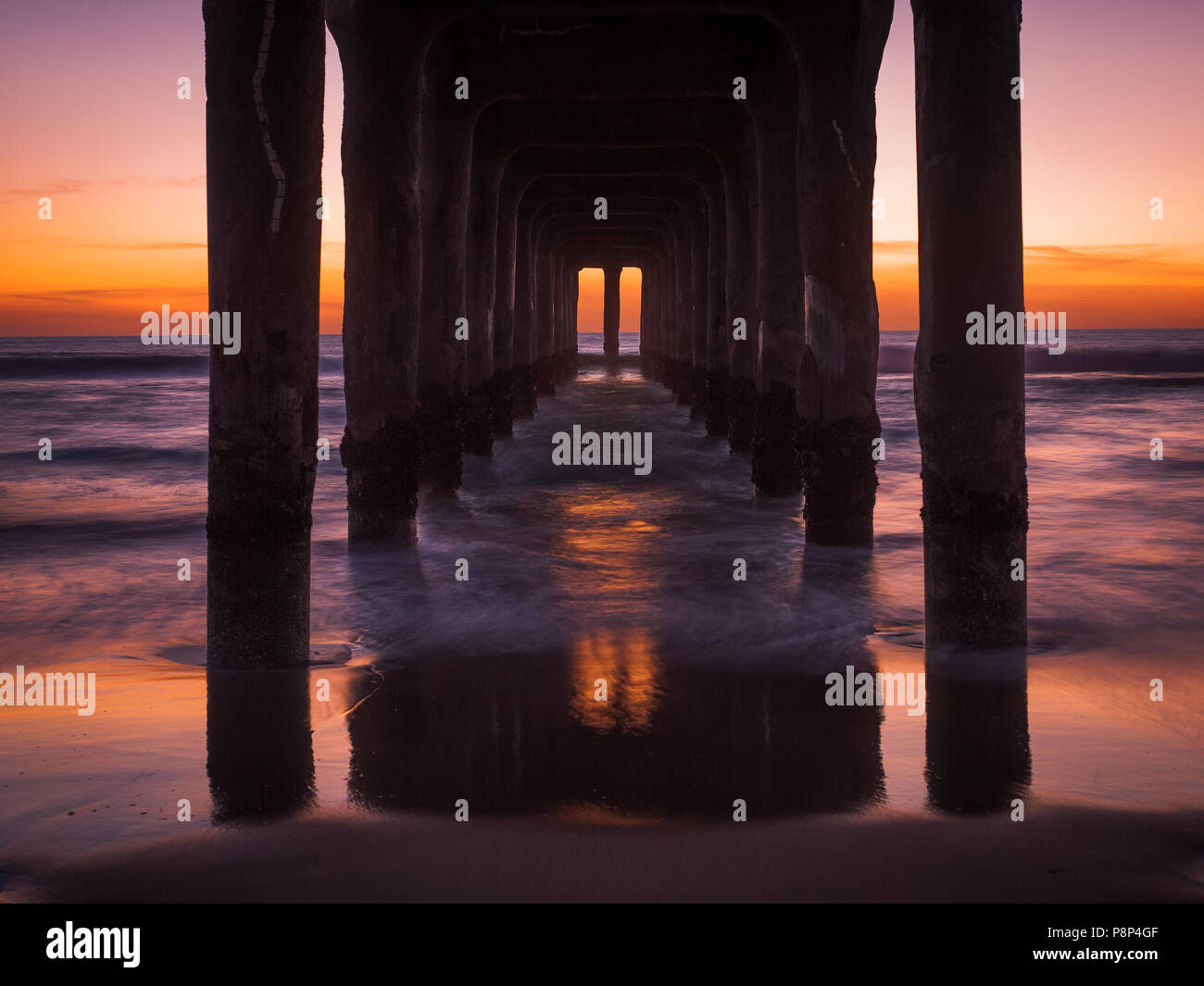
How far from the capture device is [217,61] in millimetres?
4312

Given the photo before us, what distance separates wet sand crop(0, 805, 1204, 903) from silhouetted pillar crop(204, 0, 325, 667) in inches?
62.3

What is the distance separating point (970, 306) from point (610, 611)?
264 centimetres

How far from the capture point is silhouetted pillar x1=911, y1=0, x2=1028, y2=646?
4.62 metres

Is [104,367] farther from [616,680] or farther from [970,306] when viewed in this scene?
[970,306]

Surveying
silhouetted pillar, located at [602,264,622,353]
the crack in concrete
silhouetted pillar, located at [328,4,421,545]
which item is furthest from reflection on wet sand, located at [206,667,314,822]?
silhouetted pillar, located at [602,264,622,353]

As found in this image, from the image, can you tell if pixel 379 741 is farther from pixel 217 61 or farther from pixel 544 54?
pixel 544 54

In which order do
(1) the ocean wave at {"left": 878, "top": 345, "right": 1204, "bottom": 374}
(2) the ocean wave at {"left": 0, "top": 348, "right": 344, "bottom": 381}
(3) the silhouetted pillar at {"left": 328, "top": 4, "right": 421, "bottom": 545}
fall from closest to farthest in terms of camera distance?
(3) the silhouetted pillar at {"left": 328, "top": 4, "right": 421, "bottom": 545} → (2) the ocean wave at {"left": 0, "top": 348, "right": 344, "bottom": 381} → (1) the ocean wave at {"left": 878, "top": 345, "right": 1204, "bottom": 374}

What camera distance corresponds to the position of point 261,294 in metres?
4.38

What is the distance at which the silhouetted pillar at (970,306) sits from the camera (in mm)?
4621

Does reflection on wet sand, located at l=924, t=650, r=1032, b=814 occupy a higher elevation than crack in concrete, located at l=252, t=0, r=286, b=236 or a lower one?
lower

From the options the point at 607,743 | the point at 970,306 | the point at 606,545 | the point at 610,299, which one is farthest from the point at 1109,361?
the point at 607,743

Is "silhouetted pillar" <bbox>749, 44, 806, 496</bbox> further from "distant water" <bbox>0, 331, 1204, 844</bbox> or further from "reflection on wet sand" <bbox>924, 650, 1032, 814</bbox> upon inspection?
"reflection on wet sand" <bbox>924, 650, 1032, 814</bbox>

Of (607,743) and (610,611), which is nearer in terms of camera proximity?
(607,743)
